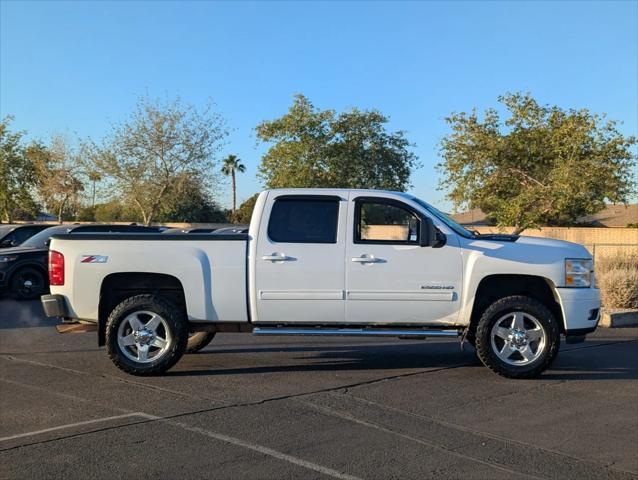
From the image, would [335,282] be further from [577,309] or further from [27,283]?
[27,283]

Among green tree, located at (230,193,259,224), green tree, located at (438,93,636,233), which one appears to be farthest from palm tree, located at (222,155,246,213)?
green tree, located at (438,93,636,233)

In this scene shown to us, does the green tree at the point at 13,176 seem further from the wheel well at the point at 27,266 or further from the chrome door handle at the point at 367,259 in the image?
the chrome door handle at the point at 367,259

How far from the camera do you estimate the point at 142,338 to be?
320 inches

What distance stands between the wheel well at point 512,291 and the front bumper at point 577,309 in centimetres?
19

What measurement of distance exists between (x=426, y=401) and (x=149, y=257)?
343 cm

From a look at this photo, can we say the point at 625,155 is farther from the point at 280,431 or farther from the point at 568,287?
the point at 280,431

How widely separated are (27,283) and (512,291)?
451 inches

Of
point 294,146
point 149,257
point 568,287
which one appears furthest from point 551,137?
point 149,257

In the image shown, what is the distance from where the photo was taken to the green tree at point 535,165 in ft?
83.0

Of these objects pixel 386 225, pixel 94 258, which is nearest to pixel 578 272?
pixel 386 225

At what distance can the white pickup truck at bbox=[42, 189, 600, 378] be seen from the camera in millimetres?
7961

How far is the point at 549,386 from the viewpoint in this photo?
7.66 meters

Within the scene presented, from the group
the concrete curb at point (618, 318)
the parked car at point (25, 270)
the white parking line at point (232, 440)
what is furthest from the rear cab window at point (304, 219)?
the parked car at point (25, 270)

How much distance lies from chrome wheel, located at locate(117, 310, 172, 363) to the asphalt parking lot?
32cm
